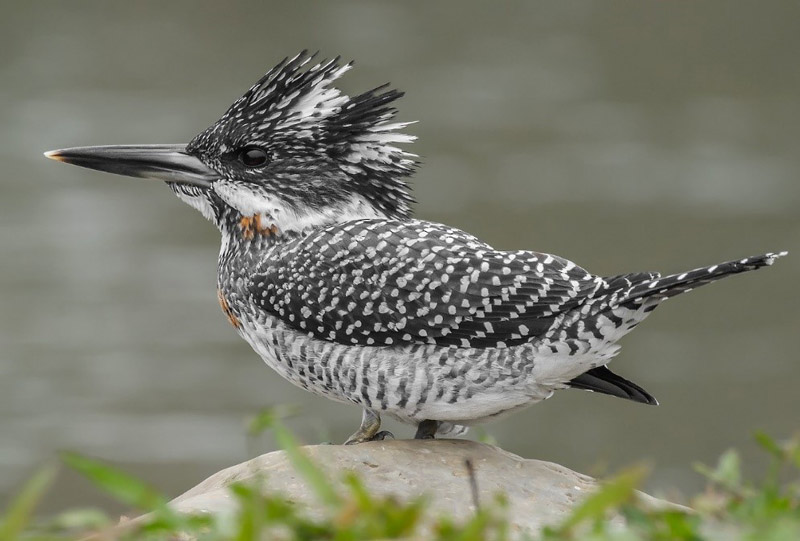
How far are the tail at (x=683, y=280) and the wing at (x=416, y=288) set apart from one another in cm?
20

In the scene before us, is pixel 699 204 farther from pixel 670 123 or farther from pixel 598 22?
pixel 598 22

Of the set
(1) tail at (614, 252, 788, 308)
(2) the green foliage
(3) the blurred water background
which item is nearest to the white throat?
(1) tail at (614, 252, 788, 308)

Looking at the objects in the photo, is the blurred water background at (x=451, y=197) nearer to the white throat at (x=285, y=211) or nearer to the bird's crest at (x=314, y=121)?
the white throat at (x=285, y=211)

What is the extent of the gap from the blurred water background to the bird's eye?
5193 millimetres

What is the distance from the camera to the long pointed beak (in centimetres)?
723

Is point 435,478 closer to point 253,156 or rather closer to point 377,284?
point 377,284

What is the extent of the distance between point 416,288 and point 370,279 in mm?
259

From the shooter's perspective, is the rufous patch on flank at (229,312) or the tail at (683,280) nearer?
the tail at (683,280)

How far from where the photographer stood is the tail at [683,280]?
5.58 m

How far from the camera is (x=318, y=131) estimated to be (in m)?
7.05

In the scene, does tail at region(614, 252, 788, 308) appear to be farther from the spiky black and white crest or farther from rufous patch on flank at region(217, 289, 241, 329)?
rufous patch on flank at region(217, 289, 241, 329)

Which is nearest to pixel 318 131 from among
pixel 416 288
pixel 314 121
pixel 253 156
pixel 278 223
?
pixel 314 121

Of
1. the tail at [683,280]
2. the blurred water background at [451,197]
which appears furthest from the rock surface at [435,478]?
the blurred water background at [451,197]

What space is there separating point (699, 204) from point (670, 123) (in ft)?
10.6
